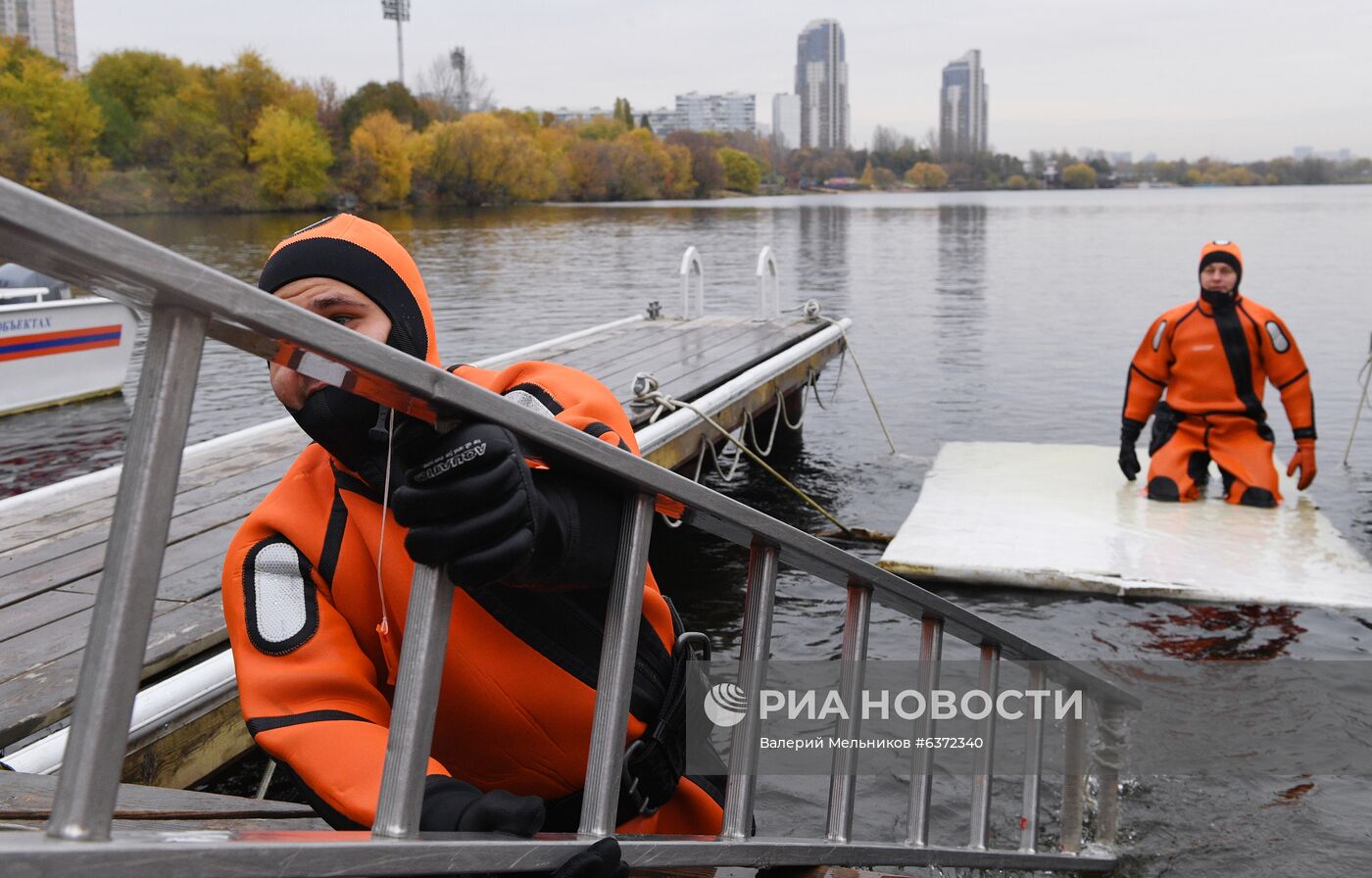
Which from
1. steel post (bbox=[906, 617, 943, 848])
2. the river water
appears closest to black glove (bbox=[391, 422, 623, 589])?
steel post (bbox=[906, 617, 943, 848])

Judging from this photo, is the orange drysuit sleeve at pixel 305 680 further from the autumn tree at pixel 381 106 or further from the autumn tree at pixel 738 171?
the autumn tree at pixel 738 171

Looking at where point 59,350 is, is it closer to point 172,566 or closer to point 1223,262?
point 172,566

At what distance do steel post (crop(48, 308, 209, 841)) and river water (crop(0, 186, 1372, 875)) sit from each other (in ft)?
13.6

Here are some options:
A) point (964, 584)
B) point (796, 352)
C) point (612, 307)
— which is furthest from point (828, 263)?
point (964, 584)

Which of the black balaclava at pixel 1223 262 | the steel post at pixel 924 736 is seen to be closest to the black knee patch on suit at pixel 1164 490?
the black balaclava at pixel 1223 262

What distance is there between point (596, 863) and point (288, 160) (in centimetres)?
8577

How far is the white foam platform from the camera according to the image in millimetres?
6934

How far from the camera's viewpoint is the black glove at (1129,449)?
345 inches

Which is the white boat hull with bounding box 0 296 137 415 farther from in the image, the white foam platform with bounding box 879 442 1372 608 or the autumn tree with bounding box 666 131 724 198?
the autumn tree with bounding box 666 131 724 198

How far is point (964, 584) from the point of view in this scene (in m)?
7.30

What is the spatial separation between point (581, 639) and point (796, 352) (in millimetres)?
8748

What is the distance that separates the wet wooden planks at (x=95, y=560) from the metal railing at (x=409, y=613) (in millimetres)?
834

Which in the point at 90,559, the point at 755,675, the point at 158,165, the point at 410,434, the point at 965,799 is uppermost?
the point at 158,165

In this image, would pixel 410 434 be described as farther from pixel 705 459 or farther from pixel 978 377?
pixel 978 377
